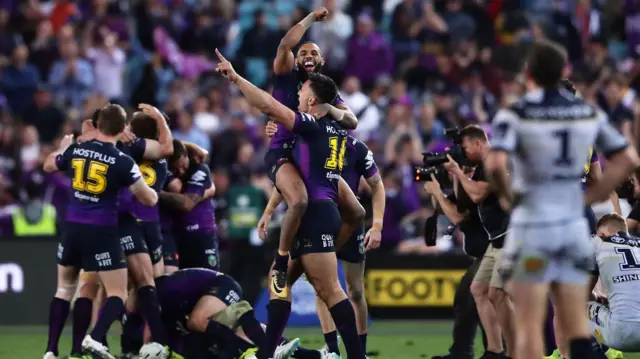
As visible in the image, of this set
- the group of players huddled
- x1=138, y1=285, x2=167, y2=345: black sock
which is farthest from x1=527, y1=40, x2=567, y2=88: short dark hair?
x1=138, y1=285, x2=167, y2=345: black sock

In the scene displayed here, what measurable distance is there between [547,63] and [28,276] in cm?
1112

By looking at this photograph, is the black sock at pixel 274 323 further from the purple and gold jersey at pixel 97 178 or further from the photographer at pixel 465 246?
the photographer at pixel 465 246

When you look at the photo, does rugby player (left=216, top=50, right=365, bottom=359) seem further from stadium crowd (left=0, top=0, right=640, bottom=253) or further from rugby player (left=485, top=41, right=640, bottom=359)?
stadium crowd (left=0, top=0, right=640, bottom=253)

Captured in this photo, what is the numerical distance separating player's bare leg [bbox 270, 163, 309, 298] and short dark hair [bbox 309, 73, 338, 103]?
2.14 ft

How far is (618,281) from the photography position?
35.8 ft

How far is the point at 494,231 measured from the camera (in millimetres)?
10930

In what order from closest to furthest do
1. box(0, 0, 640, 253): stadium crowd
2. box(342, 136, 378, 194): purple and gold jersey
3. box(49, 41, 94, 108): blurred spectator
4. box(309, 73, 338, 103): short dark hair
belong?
box(309, 73, 338, 103): short dark hair
box(342, 136, 378, 194): purple and gold jersey
box(0, 0, 640, 253): stadium crowd
box(49, 41, 94, 108): blurred spectator

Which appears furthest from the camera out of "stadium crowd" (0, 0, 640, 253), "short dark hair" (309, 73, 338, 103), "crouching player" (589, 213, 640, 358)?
"stadium crowd" (0, 0, 640, 253)

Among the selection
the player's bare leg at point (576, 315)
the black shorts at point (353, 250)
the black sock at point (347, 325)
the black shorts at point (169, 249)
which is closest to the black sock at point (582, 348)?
the player's bare leg at point (576, 315)

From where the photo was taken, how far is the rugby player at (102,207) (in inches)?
436

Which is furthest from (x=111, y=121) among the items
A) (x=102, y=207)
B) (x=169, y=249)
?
(x=169, y=249)

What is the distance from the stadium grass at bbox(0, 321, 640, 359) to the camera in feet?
43.5

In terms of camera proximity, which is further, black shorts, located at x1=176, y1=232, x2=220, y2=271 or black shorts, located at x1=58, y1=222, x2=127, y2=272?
black shorts, located at x1=176, y1=232, x2=220, y2=271

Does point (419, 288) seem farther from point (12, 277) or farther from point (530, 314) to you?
point (530, 314)
